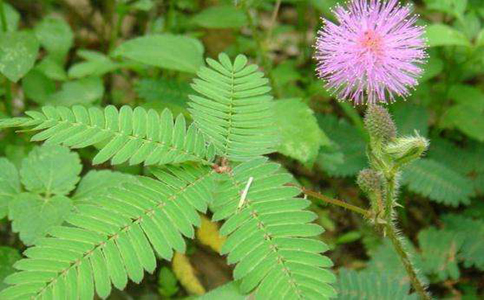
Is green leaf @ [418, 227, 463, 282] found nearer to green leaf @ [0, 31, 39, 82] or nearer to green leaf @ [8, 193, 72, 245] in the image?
green leaf @ [8, 193, 72, 245]

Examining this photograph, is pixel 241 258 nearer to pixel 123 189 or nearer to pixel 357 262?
pixel 123 189

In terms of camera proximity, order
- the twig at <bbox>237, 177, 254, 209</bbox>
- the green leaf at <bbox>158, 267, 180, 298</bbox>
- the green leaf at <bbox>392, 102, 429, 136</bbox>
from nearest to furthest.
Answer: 1. the twig at <bbox>237, 177, 254, 209</bbox>
2. the green leaf at <bbox>158, 267, 180, 298</bbox>
3. the green leaf at <bbox>392, 102, 429, 136</bbox>

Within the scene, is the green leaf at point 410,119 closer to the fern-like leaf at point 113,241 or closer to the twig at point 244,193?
the twig at point 244,193

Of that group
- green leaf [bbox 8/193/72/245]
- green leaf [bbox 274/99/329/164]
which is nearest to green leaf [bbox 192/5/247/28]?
green leaf [bbox 274/99/329/164]

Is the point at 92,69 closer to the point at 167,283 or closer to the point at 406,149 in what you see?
the point at 167,283

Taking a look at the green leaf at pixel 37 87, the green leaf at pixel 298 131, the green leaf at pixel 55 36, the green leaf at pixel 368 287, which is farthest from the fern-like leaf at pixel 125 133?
the green leaf at pixel 55 36
